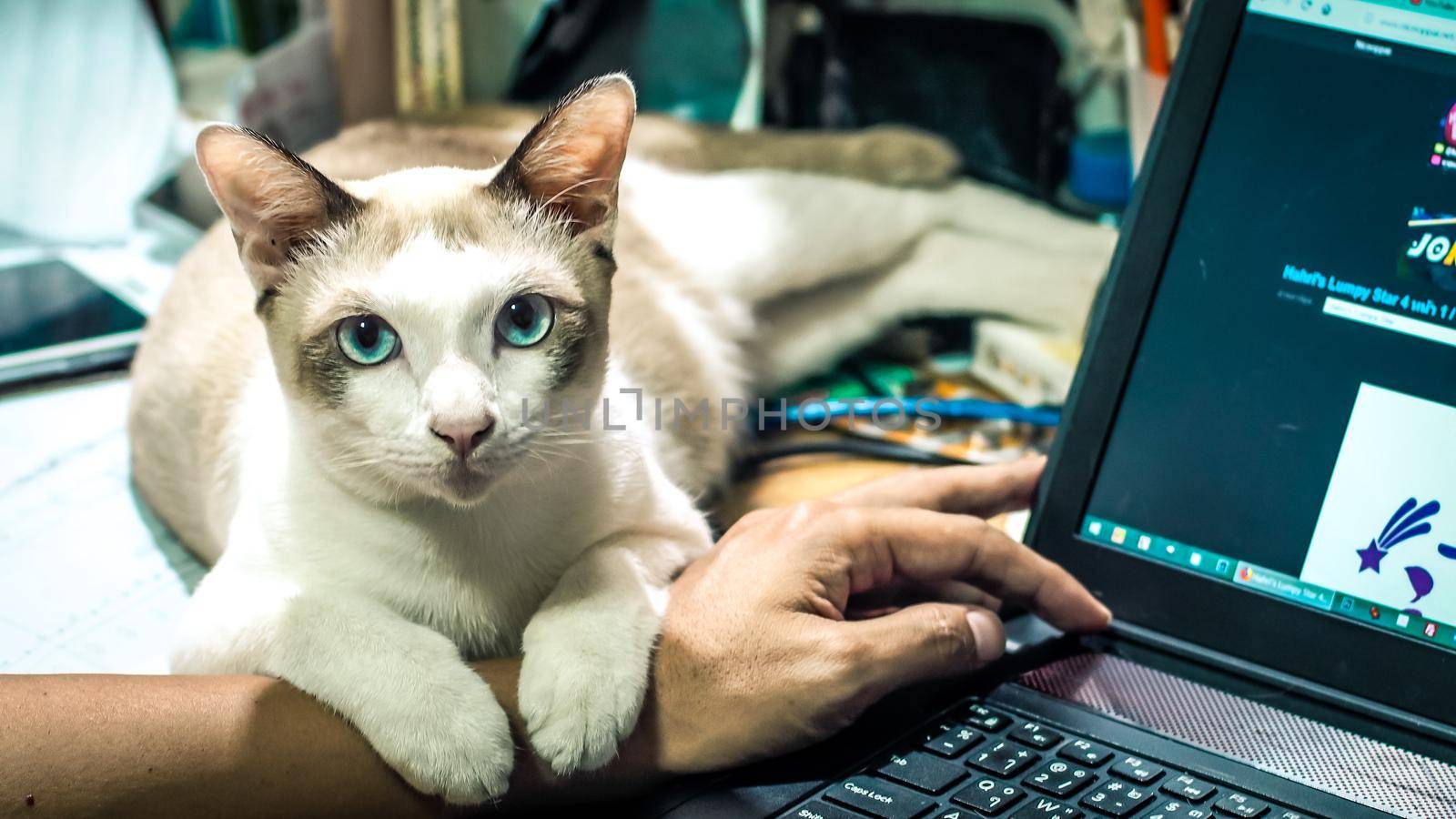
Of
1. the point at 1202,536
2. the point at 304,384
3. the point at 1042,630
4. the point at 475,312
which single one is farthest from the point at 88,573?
the point at 1202,536

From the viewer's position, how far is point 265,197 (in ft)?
2.80

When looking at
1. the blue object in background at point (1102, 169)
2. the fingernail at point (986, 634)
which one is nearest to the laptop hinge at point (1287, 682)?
the fingernail at point (986, 634)

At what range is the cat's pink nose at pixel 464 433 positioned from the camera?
2.67 feet

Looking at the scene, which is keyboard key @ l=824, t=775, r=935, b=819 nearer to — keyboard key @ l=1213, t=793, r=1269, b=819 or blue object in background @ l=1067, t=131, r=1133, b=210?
keyboard key @ l=1213, t=793, r=1269, b=819

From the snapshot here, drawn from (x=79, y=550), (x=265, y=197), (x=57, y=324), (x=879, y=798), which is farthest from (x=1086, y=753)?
(x=57, y=324)

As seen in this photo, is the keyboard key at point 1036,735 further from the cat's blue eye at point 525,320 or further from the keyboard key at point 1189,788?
the cat's blue eye at point 525,320

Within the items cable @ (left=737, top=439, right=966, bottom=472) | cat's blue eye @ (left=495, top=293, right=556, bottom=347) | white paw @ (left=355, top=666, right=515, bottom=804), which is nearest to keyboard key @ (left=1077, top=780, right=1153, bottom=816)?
white paw @ (left=355, top=666, right=515, bottom=804)

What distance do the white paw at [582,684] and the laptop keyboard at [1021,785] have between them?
142 millimetres

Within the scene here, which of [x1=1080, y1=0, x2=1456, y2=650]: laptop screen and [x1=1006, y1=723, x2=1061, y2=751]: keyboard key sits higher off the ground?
[x1=1080, y1=0, x2=1456, y2=650]: laptop screen

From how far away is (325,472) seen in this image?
3.15 feet

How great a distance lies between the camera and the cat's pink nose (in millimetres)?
814

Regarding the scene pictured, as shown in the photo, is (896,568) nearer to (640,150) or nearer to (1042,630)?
(1042,630)

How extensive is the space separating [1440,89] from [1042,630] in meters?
0.51

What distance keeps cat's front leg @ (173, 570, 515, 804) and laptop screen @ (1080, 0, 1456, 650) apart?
53cm
